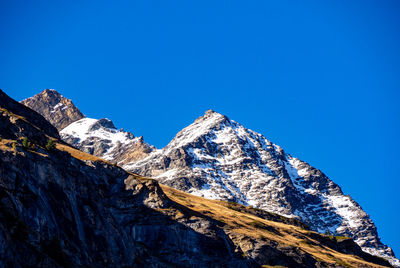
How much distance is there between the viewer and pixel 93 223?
79375 mm

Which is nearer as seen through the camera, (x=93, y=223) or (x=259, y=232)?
(x=93, y=223)

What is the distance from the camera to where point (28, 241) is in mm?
57531

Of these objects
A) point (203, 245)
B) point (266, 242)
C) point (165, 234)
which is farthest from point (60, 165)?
point (266, 242)

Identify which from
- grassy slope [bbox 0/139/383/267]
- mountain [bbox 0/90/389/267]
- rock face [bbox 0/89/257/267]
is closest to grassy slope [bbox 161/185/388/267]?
grassy slope [bbox 0/139/383/267]

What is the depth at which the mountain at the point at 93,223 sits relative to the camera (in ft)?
198

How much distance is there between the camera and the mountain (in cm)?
6022

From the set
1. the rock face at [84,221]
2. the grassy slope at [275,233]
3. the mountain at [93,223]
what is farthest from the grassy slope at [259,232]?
the rock face at [84,221]

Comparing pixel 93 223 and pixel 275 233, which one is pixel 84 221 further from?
pixel 275 233

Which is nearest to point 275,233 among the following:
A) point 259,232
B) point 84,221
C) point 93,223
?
point 259,232

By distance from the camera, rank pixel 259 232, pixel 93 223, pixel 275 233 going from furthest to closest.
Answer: pixel 275 233 → pixel 259 232 → pixel 93 223

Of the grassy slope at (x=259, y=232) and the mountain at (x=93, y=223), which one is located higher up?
the grassy slope at (x=259, y=232)

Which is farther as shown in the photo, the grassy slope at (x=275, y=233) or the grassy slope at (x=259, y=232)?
the grassy slope at (x=275, y=233)

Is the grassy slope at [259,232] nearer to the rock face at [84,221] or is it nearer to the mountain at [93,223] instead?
the mountain at [93,223]

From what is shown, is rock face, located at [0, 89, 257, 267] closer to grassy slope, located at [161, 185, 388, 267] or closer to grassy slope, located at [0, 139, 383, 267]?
grassy slope, located at [0, 139, 383, 267]
